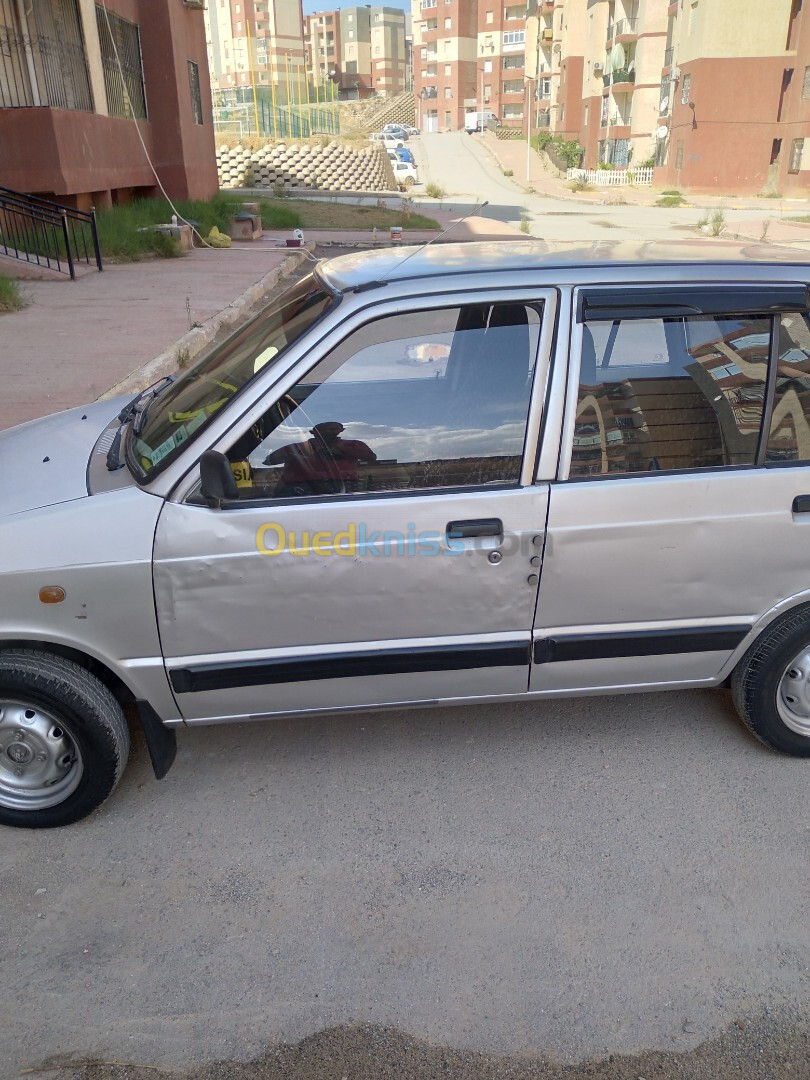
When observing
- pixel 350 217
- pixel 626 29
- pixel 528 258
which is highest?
pixel 626 29

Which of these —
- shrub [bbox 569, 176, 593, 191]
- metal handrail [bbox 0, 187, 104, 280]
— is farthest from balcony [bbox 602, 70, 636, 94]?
metal handrail [bbox 0, 187, 104, 280]

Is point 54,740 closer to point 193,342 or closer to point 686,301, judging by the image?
point 686,301

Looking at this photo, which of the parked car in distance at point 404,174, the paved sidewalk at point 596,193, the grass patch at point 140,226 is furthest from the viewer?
the parked car in distance at point 404,174

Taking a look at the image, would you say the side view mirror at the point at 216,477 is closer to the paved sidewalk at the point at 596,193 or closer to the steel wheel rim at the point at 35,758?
the steel wheel rim at the point at 35,758

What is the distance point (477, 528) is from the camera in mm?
2785

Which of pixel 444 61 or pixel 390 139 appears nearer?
pixel 390 139

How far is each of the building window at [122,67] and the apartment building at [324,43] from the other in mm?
125502

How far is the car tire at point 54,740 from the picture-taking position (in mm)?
2781

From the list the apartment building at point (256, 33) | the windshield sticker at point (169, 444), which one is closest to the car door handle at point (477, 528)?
the windshield sticker at point (169, 444)

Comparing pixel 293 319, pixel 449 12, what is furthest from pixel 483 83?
pixel 293 319

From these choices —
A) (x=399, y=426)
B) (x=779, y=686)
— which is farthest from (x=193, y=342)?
(x=779, y=686)

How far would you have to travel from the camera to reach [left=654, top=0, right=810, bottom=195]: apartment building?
43.2m

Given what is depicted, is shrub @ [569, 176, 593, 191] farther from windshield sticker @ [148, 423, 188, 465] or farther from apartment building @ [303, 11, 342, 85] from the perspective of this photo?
apartment building @ [303, 11, 342, 85]

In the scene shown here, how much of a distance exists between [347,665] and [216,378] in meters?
1.16
